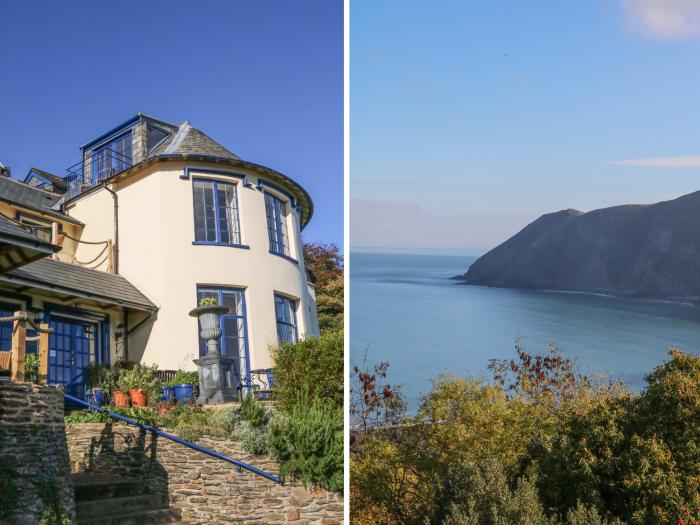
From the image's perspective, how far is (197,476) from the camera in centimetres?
602

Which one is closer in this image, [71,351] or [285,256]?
[71,351]

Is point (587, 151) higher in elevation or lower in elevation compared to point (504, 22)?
lower

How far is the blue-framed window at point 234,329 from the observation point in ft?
24.3

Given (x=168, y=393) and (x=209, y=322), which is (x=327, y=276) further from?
(x=168, y=393)

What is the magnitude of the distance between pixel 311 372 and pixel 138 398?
1514mm

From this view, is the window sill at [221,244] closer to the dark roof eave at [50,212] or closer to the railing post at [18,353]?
the dark roof eave at [50,212]

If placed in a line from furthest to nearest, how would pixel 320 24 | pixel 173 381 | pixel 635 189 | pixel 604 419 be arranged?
1. pixel 635 189
2. pixel 320 24
3. pixel 173 381
4. pixel 604 419

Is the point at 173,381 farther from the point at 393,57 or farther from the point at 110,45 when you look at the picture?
the point at 393,57

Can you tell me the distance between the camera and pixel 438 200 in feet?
28.9

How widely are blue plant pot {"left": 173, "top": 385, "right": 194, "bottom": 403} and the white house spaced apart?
273mm

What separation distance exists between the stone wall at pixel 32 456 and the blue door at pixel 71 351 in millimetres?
967

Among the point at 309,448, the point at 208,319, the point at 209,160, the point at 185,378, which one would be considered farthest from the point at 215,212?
the point at 309,448

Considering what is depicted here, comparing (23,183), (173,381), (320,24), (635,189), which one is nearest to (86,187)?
(23,183)

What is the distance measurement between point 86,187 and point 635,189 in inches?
231
